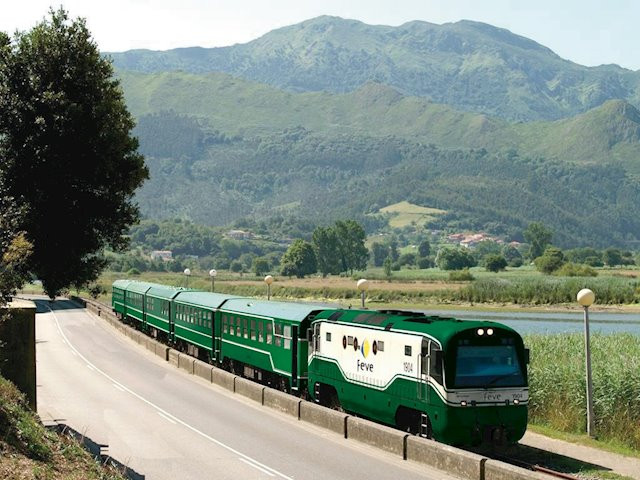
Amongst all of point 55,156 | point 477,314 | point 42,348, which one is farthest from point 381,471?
point 477,314

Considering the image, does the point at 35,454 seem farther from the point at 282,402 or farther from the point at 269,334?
the point at 269,334

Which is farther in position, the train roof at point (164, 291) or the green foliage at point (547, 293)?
the green foliage at point (547, 293)

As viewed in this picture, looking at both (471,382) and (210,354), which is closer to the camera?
(471,382)

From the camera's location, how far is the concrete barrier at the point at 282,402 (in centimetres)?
2994

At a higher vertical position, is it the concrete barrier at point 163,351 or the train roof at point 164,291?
→ the train roof at point 164,291

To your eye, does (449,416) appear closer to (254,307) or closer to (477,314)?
(254,307)

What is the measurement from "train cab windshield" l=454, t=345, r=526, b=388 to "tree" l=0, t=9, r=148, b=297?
14129mm

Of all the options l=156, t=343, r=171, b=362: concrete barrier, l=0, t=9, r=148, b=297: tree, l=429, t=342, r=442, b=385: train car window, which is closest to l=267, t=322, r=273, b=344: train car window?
l=0, t=9, r=148, b=297: tree

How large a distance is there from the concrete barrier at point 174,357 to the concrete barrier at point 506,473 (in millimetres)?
27171

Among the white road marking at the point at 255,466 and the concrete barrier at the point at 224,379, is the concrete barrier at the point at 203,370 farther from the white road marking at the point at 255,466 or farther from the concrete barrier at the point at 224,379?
the white road marking at the point at 255,466

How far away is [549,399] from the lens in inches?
1166

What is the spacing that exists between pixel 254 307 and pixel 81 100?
11.2 meters

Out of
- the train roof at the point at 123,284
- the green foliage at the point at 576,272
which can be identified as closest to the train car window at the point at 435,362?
the train roof at the point at 123,284

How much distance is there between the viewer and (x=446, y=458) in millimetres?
21344
